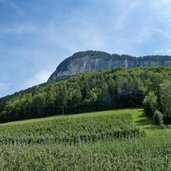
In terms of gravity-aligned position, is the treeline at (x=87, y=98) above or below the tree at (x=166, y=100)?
above

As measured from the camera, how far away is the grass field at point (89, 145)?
18734 mm

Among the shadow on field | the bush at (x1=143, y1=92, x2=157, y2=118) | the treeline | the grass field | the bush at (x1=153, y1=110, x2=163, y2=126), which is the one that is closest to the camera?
the grass field

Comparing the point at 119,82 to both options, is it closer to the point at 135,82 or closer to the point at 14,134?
the point at 135,82

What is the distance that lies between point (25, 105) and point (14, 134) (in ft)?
140

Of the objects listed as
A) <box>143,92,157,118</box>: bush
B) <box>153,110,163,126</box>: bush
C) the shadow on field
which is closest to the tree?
<box>153,110,163,126</box>: bush

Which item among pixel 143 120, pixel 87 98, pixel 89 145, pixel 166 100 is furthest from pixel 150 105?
pixel 87 98

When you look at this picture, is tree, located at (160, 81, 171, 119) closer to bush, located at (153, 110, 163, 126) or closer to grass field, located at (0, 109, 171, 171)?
bush, located at (153, 110, 163, 126)

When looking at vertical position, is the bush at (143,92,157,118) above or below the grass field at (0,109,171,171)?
above

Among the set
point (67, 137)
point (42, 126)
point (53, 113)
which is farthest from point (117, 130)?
point (53, 113)

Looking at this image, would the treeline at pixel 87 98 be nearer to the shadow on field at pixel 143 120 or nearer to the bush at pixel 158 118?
the shadow on field at pixel 143 120

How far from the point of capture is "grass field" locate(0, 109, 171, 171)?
1873cm

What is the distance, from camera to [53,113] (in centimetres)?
9419

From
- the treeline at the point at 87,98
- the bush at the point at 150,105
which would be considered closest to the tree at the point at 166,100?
the bush at the point at 150,105

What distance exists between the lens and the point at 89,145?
3809cm
